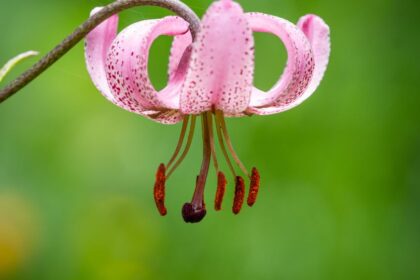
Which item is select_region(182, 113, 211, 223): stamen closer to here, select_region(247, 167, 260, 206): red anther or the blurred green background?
select_region(247, 167, 260, 206): red anther

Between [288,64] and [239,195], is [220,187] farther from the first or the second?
[288,64]

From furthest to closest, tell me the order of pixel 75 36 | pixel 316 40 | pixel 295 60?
pixel 316 40 → pixel 295 60 → pixel 75 36

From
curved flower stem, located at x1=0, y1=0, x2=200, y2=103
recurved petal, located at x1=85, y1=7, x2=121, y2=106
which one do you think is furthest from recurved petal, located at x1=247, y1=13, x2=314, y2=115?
recurved petal, located at x1=85, y1=7, x2=121, y2=106

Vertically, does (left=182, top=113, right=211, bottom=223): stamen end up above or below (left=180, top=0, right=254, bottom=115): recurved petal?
below

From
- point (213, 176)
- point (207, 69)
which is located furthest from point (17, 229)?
point (207, 69)

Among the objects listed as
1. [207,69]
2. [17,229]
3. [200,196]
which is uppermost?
[207,69]

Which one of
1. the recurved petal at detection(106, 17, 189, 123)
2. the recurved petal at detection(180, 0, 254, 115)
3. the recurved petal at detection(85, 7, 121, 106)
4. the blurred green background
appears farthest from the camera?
the blurred green background

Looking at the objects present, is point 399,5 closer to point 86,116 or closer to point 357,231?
point 357,231
